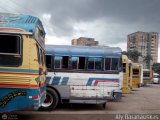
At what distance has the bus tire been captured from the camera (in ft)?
42.7

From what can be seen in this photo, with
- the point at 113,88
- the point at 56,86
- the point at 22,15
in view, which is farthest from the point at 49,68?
the point at 22,15

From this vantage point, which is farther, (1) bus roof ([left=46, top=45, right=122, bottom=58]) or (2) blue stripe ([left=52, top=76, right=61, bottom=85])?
(1) bus roof ([left=46, top=45, right=122, bottom=58])

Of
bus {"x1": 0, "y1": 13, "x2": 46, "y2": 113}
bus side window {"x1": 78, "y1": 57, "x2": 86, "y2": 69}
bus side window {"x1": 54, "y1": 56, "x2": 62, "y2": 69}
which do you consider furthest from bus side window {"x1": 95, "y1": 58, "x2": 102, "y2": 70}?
bus {"x1": 0, "y1": 13, "x2": 46, "y2": 113}

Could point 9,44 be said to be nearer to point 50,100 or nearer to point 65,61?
point 50,100

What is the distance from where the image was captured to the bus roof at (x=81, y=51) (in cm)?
1361

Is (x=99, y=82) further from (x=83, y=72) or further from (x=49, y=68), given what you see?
(x=49, y=68)

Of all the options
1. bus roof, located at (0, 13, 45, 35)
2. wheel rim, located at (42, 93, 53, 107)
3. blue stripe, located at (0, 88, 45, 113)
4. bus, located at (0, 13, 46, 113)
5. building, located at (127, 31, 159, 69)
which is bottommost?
wheel rim, located at (42, 93, 53, 107)

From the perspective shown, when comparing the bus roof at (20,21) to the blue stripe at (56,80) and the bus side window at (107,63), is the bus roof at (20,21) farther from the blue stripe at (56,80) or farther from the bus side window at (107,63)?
the bus side window at (107,63)

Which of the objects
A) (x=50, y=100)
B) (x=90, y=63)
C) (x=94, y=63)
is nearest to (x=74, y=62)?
(x=90, y=63)

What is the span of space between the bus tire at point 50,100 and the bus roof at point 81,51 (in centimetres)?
164

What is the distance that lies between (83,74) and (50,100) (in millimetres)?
1788

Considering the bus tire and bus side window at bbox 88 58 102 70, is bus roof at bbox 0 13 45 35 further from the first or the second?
bus side window at bbox 88 58 102 70

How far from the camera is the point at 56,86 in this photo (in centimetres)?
1338

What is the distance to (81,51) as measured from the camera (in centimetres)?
1368
